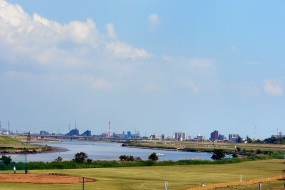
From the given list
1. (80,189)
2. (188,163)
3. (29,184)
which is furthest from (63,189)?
(188,163)

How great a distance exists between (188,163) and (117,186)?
2155 inches

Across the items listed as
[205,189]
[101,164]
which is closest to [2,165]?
[101,164]

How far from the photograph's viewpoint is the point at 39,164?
82.8 m

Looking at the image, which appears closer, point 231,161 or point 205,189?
point 205,189

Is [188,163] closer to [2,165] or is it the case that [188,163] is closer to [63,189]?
[2,165]

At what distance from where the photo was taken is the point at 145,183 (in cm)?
6025

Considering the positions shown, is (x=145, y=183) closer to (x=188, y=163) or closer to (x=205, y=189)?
(x=205, y=189)

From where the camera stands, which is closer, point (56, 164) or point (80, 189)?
point (80, 189)

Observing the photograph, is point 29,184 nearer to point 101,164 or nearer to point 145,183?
point 145,183

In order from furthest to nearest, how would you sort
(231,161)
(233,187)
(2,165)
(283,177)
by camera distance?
(231,161)
(2,165)
(283,177)
(233,187)

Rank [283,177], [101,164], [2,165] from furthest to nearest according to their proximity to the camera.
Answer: [101,164]
[2,165]
[283,177]

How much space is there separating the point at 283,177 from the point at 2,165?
49.8 meters

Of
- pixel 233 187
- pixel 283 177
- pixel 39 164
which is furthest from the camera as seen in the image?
pixel 39 164

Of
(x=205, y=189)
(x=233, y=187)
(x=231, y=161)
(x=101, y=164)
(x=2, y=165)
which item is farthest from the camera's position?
(x=231, y=161)
